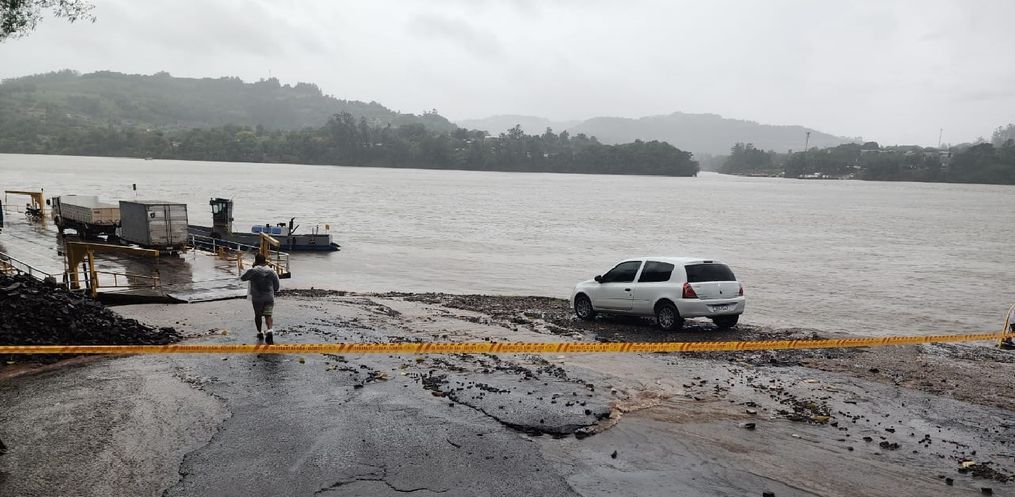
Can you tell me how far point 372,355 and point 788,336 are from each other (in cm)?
1025

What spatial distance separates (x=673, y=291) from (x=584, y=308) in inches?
112

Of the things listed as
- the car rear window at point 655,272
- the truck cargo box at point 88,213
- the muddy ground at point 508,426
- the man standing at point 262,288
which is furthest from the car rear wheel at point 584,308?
the truck cargo box at point 88,213

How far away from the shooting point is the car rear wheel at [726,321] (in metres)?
15.2

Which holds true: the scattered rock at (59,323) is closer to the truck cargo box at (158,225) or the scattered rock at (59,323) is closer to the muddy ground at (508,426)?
the muddy ground at (508,426)

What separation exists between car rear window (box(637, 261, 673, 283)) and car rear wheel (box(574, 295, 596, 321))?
166 centimetres

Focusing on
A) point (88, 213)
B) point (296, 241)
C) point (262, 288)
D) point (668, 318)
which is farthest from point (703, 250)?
point (262, 288)

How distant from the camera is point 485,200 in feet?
365

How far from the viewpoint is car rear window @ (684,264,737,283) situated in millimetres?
14352

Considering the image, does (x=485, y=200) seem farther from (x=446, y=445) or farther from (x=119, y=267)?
(x=446, y=445)

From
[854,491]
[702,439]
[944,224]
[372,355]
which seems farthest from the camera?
[944,224]

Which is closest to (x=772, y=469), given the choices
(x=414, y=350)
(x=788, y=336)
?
(x=414, y=350)

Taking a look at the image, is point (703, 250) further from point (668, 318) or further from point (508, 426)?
point (508, 426)

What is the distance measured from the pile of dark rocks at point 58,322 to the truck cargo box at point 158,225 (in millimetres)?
18476

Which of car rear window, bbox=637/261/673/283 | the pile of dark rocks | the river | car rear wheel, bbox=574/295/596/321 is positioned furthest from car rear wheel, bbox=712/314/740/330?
the pile of dark rocks
